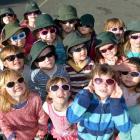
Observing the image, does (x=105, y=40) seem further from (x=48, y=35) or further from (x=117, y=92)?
(x=117, y=92)

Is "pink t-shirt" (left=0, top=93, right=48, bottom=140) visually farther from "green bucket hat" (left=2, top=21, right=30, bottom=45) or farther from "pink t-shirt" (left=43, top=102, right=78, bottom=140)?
"green bucket hat" (left=2, top=21, right=30, bottom=45)

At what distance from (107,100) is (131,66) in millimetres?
688

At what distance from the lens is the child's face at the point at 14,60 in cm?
583

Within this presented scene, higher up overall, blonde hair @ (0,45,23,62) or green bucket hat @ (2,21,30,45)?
green bucket hat @ (2,21,30,45)

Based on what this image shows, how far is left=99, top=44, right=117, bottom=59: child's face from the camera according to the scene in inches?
241

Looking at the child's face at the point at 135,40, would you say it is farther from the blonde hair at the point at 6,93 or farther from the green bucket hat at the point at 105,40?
the blonde hair at the point at 6,93

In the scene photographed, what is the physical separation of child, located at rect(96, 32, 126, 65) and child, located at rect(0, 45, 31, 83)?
3.60 feet

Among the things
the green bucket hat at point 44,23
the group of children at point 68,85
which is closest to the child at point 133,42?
the group of children at point 68,85

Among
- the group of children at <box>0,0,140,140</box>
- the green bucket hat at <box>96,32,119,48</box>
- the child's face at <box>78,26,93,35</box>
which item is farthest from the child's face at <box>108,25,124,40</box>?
the green bucket hat at <box>96,32,119,48</box>

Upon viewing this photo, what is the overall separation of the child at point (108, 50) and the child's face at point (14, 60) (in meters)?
1.15

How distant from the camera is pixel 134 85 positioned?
5.32m

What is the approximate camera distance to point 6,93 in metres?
5.39

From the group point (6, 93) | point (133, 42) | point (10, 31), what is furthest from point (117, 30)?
point (6, 93)

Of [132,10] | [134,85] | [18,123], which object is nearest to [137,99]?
[134,85]
